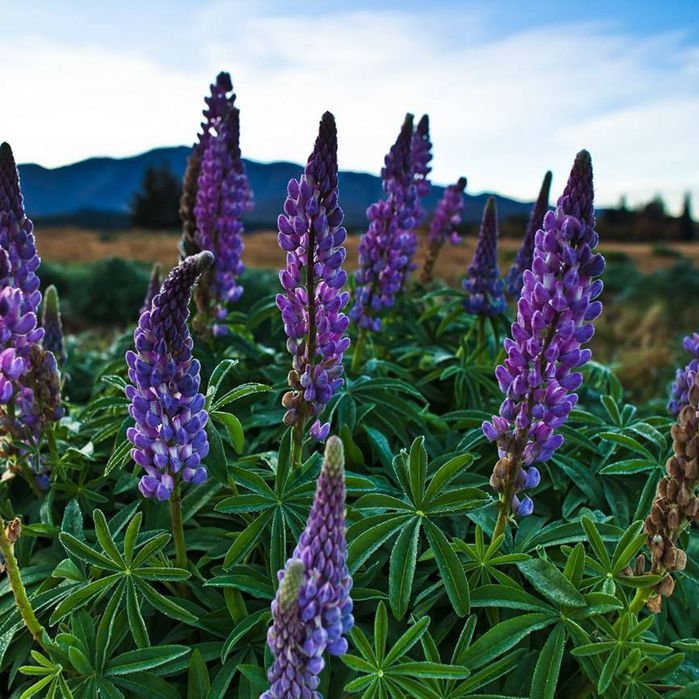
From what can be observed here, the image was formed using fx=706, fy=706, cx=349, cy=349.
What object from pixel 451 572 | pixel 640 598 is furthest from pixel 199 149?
pixel 640 598

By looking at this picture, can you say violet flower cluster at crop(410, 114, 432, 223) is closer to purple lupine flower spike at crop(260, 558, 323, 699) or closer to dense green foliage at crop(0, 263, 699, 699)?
dense green foliage at crop(0, 263, 699, 699)

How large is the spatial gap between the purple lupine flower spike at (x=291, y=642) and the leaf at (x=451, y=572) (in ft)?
2.03

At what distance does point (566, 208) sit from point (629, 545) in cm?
109

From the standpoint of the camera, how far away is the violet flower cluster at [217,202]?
373 centimetres

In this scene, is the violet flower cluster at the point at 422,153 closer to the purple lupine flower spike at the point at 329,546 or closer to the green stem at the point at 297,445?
the green stem at the point at 297,445

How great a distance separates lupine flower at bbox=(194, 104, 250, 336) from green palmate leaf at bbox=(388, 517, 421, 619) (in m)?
1.86

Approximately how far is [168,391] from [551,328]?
3.94 feet

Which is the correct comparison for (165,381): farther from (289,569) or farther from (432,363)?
(432,363)

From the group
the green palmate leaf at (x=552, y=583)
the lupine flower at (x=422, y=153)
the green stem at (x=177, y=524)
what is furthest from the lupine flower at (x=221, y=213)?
the green palmate leaf at (x=552, y=583)

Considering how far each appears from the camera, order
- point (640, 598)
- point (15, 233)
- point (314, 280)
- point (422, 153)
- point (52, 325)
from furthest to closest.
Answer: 1. point (422, 153)
2. point (52, 325)
3. point (15, 233)
4. point (314, 280)
5. point (640, 598)

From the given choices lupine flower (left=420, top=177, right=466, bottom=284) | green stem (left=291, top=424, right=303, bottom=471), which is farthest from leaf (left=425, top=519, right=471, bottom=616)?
Result: lupine flower (left=420, top=177, right=466, bottom=284)

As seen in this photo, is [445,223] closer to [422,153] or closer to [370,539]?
[422,153]

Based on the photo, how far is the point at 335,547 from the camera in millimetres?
1604

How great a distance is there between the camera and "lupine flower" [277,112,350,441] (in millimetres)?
2340
